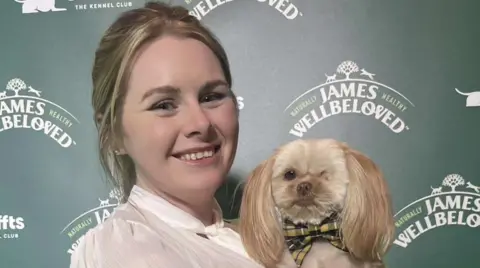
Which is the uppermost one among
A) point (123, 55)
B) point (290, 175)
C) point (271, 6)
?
point (271, 6)

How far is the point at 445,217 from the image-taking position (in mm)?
1332

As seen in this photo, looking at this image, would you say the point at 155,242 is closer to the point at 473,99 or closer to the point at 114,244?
the point at 114,244

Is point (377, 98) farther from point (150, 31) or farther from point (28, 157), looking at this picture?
point (28, 157)

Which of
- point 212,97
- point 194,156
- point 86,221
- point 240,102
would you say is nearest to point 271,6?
point 240,102

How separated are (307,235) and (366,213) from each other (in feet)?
0.37

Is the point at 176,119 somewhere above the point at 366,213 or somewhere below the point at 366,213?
above

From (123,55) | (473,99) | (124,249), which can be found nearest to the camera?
(124,249)

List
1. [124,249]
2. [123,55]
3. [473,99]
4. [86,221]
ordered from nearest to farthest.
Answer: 1. [124,249]
2. [123,55]
3. [473,99]
4. [86,221]

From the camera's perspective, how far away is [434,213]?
1332 millimetres

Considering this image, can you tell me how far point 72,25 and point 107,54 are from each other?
35 cm

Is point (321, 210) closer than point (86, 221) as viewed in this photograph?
Yes

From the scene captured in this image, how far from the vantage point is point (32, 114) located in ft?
4.91

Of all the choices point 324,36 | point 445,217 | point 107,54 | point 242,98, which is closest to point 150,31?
point 107,54

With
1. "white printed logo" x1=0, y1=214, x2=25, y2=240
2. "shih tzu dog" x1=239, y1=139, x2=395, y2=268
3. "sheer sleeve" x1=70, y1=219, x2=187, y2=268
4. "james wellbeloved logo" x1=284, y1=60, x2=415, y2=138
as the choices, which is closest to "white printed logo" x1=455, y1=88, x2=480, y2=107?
"james wellbeloved logo" x1=284, y1=60, x2=415, y2=138
